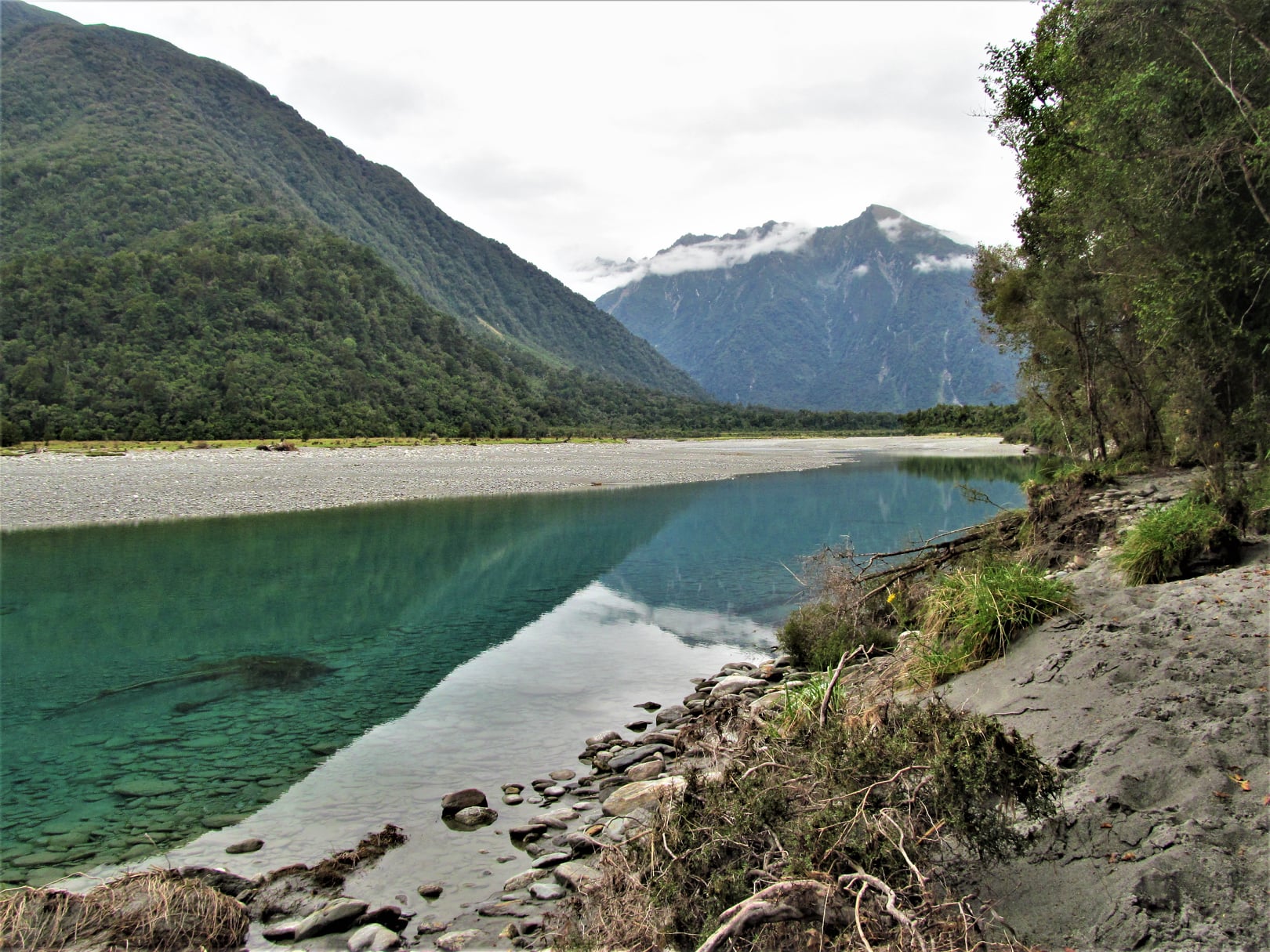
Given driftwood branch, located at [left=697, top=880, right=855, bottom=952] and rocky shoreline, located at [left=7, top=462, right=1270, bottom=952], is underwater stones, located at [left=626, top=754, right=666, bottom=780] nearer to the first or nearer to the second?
rocky shoreline, located at [left=7, top=462, right=1270, bottom=952]

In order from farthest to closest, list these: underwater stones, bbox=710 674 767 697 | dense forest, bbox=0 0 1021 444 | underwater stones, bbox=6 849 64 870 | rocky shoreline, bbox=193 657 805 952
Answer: dense forest, bbox=0 0 1021 444 → underwater stones, bbox=710 674 767 697 → underwater stones, bbox=6 849 64 870 → rocky shoreline, bbox=193 657 805 952

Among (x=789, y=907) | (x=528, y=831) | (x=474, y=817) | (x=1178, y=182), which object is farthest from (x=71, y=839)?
(x=1178, y=182)

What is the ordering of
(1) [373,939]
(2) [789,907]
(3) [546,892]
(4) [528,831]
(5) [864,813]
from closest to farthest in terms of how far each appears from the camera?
1. (2) [789,907]
2. (5) [864,813]
3. (1) [373,939]
4. (3) [546,892]
5. (4) [528,831]

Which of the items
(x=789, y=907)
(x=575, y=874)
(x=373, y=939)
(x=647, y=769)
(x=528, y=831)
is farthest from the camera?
(x=647, y=769)

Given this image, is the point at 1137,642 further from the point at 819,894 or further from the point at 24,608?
the point at 24,608

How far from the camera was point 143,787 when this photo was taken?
9.75 meters

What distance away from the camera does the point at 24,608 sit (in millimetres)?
19422

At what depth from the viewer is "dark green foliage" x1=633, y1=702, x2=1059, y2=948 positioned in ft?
14.8

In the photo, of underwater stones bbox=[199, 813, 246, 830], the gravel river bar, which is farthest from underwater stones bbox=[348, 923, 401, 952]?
the gravel river bar

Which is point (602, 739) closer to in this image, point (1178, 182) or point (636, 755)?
point (636, 755)

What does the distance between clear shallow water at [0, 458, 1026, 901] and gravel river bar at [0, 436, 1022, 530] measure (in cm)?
500

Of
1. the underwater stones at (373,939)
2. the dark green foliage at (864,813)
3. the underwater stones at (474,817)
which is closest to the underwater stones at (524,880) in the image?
the underwater stones at (373,939)

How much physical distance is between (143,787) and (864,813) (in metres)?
9.61

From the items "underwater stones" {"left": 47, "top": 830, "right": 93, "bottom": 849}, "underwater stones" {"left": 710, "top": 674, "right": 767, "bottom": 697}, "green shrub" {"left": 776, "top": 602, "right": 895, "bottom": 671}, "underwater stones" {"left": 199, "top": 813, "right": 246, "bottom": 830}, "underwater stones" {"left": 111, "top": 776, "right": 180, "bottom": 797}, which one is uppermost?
"green shrub" {"left": 776, "top": 602, "right": 895, "bottom": 671}
